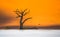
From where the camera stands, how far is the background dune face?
5.16ft

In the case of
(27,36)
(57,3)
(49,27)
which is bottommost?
(27,36)

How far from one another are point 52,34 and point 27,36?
32 cm

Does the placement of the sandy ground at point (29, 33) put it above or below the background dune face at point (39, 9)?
below

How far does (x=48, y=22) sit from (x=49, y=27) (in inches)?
2.7

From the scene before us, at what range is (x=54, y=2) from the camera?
1.59m

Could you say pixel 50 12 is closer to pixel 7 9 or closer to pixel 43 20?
pixel 43 20

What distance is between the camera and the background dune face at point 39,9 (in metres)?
1.57

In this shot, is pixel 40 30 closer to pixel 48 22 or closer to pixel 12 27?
pixel 48 22

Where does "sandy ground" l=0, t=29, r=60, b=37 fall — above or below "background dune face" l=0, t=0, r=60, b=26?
below

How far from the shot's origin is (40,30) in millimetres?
1553

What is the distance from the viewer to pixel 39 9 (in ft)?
5.24

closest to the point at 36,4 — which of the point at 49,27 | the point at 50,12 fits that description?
the point at 50,12

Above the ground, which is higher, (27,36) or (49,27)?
(49,27)

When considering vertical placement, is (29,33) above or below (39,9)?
below
